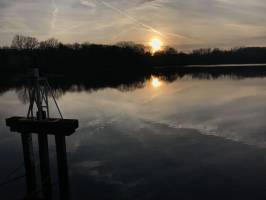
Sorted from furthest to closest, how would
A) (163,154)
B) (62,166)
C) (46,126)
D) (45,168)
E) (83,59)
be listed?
(83,59)
(163,154)
(45,168)
(62,166)
(46,126)

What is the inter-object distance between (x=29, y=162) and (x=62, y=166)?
1.78 m

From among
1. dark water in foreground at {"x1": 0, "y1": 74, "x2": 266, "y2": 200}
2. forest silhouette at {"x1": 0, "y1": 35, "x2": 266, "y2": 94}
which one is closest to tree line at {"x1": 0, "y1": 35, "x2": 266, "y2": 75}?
forest silhouette at {"x1": 0, "y1": 35, "x2": 266, "y2": 94}

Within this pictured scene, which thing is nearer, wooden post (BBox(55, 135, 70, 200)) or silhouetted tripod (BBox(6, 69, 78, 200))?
silhouetted tripod (BBox(6, 69, 78, 200))

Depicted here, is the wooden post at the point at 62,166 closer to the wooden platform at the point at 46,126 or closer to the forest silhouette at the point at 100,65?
the wooden platform at the point at 46,126

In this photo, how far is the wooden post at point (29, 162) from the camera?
12022 mm

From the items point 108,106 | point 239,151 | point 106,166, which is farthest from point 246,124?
point 108,106

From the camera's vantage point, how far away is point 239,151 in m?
16.4

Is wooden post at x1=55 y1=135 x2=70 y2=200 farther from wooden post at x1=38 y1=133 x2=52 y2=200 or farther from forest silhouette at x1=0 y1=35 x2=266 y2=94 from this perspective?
forest silhouette at x1=0 y1=35 x2=266 y2=94

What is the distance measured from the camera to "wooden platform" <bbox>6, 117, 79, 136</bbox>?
10805 millimetres

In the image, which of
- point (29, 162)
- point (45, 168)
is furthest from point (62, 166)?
point (29, 162)

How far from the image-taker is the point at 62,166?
1145 centimetres

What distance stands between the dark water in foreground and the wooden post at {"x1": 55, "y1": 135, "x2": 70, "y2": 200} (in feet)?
1.78

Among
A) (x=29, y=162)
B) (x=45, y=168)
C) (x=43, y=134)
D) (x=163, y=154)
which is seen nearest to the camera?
(x=43, y=134)

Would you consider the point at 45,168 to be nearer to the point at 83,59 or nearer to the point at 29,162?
the point at 29,162
